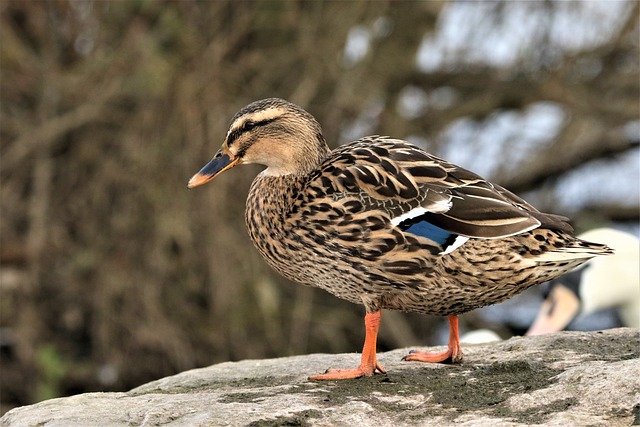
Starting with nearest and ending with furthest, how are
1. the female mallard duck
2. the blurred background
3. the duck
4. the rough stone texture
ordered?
1. the rough stone texture
2. the female mallard duck
3. the duck
4. the blurred background

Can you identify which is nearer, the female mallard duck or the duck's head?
the female mallard duck

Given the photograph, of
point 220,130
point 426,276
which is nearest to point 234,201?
point 220,130

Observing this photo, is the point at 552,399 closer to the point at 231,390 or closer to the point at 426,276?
the point at 426,276

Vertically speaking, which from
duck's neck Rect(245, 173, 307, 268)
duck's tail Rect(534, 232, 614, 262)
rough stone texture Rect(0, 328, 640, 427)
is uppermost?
duck's neck Rect(245, 173, 307, 268)

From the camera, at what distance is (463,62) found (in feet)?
33.8

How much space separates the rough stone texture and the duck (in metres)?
3.01

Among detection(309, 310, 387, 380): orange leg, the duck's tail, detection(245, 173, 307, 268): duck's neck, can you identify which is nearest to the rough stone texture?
detection(309, 310, 387, 380): orange leg

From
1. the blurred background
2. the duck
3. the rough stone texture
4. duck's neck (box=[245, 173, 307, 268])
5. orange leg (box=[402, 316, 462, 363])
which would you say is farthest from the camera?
the blurred background

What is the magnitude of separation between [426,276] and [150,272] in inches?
205

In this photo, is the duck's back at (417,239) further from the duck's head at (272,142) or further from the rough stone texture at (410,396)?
the rough stone texture at (410,396)

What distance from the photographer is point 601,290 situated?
725 cm

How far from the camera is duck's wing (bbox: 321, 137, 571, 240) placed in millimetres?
3531

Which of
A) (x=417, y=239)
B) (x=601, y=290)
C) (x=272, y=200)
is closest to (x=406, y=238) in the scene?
(x=417, y=239)

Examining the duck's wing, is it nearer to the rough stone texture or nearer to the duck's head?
the duck's head
